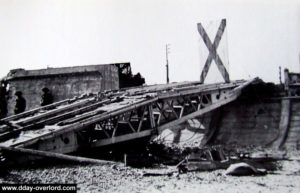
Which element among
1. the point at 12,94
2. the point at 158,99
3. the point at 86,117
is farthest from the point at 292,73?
the point at 12,94

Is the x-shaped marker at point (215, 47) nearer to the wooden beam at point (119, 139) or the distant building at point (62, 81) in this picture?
the wooden beam at point (119, 139)

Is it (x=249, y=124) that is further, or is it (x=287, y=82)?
(x=287, y=82)

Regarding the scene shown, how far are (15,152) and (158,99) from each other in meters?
4.40

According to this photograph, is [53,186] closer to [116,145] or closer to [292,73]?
[116,145]

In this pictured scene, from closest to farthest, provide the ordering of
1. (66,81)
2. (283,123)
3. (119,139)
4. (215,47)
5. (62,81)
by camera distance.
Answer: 1. (119,139)
2. (283,123)
3. (215,47)
4. (66,81)
5. (62,81)

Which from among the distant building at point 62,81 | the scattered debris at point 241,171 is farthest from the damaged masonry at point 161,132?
the distant building at point 62,81

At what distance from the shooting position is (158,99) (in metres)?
9.55

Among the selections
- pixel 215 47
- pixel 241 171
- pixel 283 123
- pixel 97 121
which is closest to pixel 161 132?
pixel 215 47

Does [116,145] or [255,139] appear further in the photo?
[255,139]

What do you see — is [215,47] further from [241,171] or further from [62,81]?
[62,81]

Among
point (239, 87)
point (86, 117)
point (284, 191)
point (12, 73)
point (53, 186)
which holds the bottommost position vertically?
point (284, 191)

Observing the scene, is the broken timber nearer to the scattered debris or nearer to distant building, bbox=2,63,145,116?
the scattered debris

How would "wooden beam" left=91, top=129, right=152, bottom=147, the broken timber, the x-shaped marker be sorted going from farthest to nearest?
the x-shaped marker
"wooden beam" left=91, top=129, right=152, bottom=147
the broken timber

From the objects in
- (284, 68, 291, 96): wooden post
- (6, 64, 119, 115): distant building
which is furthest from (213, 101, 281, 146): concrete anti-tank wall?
(6, 64, 119, 115): distant building
